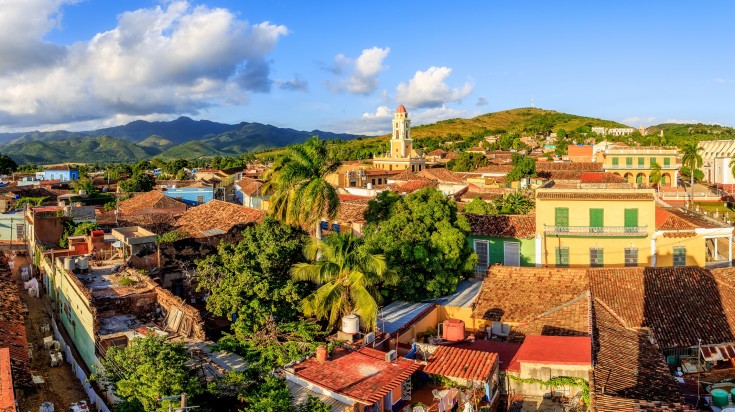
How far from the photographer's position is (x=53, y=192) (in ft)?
175

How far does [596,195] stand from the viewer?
24.9 metres

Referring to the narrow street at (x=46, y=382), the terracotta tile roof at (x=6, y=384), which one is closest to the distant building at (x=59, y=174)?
the narrow street at (x=46, y=382)

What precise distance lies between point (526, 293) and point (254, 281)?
8996 millimetres

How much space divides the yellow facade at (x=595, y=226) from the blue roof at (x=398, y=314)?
828 cm

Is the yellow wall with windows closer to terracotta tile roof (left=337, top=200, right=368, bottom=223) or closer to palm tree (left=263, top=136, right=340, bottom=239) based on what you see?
terracotta tile roof (left=337, top=200, right=368, bottom=223)

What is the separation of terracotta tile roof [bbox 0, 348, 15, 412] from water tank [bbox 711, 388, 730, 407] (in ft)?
45.8

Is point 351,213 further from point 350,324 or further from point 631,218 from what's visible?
point 350,324

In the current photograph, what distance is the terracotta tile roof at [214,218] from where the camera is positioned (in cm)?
2759

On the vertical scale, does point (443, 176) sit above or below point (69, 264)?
above

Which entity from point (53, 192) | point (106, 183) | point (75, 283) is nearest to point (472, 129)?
point (106, 183)

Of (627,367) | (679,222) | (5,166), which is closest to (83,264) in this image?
(627,367)

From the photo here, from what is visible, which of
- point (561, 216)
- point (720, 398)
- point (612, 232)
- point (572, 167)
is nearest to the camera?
point (720, 398)

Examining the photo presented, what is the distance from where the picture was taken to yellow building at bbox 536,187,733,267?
24.5 m

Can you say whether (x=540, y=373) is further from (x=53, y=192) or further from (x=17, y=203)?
(x=53, y=192)
